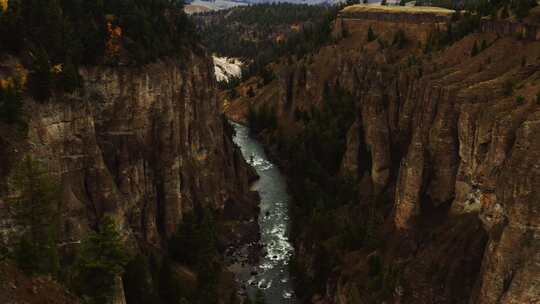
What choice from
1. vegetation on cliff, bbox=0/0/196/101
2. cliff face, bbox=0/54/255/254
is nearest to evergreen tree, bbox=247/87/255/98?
cliff face, bbox=0/54/255/254

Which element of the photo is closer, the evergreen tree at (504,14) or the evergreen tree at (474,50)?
the evergreen tree at (474,50)

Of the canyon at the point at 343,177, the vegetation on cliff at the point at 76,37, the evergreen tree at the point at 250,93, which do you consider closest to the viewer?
the canyon at the point at 343,177

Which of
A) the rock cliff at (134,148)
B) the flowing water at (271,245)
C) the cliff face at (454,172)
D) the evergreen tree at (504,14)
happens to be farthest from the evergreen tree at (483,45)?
the rock cliff at (134,148)

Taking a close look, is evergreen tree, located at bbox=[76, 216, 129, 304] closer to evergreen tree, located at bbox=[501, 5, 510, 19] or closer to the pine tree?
the pine tree

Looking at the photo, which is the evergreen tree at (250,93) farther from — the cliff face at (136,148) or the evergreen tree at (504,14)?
the evergreen tree at (504,14)

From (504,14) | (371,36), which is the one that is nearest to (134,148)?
(504,14)

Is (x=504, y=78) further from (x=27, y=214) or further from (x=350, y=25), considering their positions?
(x=350, y=25)

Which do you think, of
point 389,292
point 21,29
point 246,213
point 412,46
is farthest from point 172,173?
point 412,46
